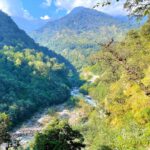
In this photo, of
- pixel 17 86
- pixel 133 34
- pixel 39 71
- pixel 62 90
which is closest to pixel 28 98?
pixel 17 86

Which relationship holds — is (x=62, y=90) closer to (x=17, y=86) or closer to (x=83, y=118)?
(x=17, y=86)

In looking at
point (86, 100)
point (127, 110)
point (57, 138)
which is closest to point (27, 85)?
point (86, 100)

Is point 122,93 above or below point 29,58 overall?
below

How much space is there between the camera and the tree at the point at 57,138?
39719 mm

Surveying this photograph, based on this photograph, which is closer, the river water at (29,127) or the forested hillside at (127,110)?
the forested hillside at (127,110)

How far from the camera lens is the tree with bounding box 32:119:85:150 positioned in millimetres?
39719

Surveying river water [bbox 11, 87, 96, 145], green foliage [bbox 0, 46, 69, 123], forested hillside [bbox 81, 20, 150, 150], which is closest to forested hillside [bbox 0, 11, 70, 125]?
green foliage [bbox 0, 46, 69, 123]

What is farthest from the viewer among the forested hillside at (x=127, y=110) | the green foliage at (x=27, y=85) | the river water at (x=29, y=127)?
the green foliage at (x=27, y=85)

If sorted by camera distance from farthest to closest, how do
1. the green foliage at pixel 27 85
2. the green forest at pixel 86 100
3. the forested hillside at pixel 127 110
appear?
the green foliage at pixel 27 85, the forested hillside at pixel 127 110, the green forest at pixel 86 100

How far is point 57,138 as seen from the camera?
41031mm

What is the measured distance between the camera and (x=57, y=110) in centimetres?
10700

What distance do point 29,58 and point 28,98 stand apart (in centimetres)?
4957

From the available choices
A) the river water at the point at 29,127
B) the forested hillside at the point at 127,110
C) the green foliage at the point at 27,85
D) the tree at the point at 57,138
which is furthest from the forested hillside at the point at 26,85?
the tree at the point at 57,138

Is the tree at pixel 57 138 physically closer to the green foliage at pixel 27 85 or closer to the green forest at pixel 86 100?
the green forest at pixel 86 100
